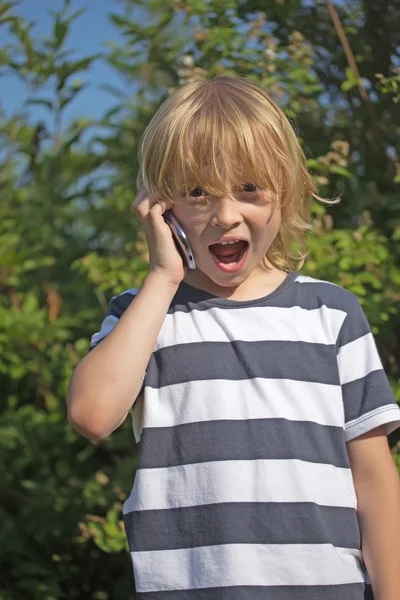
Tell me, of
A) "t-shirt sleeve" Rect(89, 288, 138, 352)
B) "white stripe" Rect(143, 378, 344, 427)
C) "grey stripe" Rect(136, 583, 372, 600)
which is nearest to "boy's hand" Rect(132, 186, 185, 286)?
"t-shirt sleeve" Rect(89, 288, 138, 352)

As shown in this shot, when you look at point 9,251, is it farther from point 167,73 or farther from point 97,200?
point 167,73

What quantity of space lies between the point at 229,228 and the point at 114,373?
A: 0.37 metres

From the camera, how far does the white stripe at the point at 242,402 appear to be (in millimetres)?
1734

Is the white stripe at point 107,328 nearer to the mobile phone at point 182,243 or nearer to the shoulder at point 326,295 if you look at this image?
the mobile phone at point 182,243

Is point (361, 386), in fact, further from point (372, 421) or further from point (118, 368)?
point (118, 368)

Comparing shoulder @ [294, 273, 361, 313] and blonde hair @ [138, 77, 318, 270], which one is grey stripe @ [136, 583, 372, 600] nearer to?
shoulder @ [294, 273, 361, 313]

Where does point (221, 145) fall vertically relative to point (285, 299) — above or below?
above

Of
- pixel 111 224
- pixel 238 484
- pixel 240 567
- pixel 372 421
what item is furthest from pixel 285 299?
pixel 111 224

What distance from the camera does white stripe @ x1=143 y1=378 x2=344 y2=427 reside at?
5.69 ft

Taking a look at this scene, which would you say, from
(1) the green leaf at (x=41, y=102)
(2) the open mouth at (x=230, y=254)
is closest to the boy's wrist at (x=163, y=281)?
(2) the open mouth at (x=230, y=254)

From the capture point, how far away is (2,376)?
3854mm

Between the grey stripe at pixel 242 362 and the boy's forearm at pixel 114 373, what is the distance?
8 centimetres

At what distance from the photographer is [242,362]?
178 cm

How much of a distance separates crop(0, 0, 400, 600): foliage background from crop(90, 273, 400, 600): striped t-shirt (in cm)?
99
